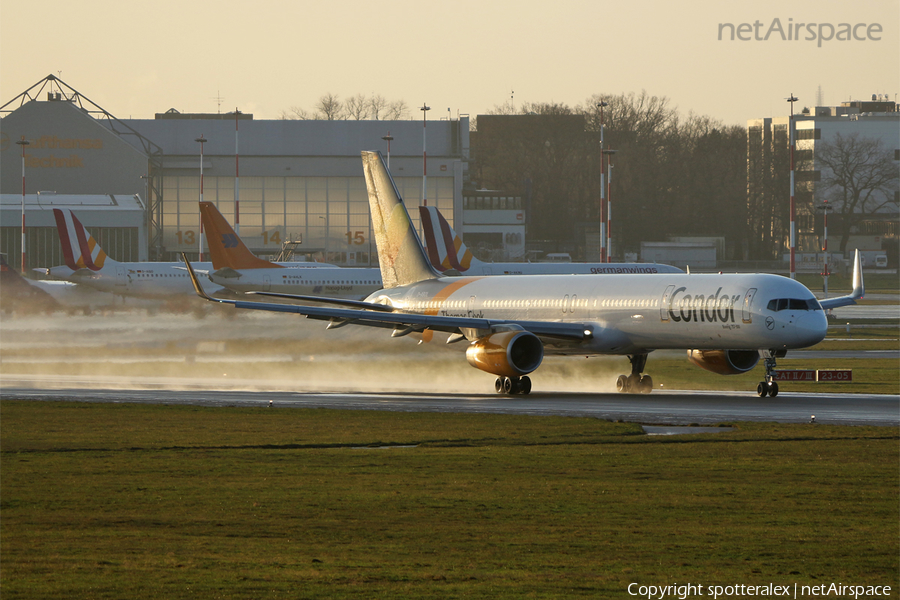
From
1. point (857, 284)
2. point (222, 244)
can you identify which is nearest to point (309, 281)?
point (222, 244)

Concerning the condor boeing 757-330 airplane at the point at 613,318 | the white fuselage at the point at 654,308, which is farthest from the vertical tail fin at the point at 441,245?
the white fuselage at the point at 654,308

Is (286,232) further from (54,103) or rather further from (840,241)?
(840,241)

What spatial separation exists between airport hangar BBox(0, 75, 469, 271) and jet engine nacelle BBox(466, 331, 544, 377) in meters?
107

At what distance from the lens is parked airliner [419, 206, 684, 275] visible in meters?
71.6

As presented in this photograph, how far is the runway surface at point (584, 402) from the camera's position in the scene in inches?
1226

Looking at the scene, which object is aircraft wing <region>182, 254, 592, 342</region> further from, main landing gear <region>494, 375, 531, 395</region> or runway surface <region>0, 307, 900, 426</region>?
runway surface <region>0, 307, 900, 426</region>

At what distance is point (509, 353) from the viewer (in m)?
38.3

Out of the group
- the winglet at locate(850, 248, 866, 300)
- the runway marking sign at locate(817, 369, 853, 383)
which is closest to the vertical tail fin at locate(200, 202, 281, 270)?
the runway marking sign at locate(817, 369, 853, 383)

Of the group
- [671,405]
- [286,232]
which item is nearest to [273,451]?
[671,405]

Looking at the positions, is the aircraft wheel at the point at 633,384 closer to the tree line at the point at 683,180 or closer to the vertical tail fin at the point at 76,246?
the vertical tail fin at the point at 76,246

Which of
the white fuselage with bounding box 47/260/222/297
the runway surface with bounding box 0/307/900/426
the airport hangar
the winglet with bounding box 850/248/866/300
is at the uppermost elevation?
the airport hangar

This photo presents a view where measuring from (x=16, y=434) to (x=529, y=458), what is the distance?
1195 cm

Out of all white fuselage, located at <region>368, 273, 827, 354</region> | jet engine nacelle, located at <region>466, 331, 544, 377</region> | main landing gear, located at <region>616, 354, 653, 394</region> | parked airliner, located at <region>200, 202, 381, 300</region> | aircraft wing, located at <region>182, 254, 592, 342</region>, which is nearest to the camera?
white fuselage, located at <region>368, 273, 827, 354</region>

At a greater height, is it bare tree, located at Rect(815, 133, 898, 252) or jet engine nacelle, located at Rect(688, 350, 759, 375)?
bare tree, located at Rect(815, 133, 898, 252)
